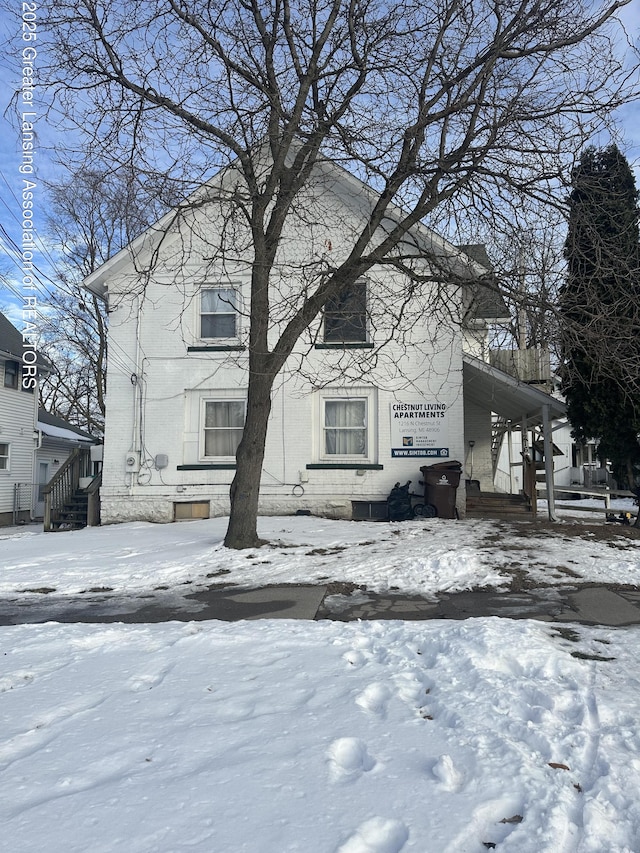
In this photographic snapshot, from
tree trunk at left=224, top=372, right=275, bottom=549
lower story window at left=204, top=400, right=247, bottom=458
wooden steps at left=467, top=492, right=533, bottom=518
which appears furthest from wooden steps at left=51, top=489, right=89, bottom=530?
wooden steps at left=467, top=492, right=533, bottom=518

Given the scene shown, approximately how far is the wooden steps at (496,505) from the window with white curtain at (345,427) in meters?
2.99

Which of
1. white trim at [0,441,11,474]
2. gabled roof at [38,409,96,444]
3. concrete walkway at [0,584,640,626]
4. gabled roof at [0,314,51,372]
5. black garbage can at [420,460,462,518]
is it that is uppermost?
gabled roof at [0,314,51,372]

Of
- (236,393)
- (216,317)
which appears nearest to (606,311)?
(236,393)

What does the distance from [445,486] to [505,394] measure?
10.9ft

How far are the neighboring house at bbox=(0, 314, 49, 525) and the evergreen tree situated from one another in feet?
63.4

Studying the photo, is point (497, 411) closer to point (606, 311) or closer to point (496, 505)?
point (496, 505)

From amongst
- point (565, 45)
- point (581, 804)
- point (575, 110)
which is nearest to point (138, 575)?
point (581, 804)

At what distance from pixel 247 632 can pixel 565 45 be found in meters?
8.92

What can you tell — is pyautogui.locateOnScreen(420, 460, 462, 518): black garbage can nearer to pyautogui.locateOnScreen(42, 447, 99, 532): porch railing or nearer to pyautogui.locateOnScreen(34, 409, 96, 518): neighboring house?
pyautogui.locateOnScreen(42, 447, 99, 532): porch railing

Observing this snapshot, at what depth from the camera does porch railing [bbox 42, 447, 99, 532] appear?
17.2 metres

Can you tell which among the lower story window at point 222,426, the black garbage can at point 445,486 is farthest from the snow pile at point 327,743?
the lower story window at point 222,426

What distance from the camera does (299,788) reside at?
2898 millimetres

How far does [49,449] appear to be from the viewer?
27.9 metres

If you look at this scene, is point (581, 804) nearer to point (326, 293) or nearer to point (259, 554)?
point (259, 554)
